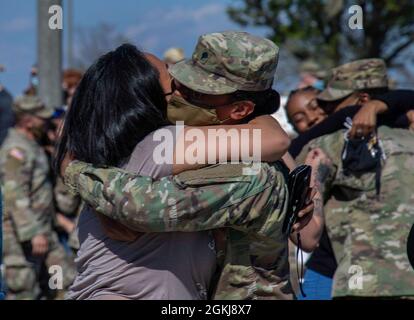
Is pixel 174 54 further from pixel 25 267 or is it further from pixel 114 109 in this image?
pixel 114 109

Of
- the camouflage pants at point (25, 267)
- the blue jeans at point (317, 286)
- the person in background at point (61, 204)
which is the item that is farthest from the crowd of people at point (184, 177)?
the person in background at point (61, 204)

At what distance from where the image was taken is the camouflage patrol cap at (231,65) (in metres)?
3.05

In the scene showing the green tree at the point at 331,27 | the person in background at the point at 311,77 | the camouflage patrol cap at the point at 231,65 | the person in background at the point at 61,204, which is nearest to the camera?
the camouflage patrol cap at the point at 231,65

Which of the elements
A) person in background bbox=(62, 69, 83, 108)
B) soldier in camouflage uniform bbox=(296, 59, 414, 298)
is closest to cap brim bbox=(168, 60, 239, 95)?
soldier in camouflage uniform bbox=(296, 59, 414, 298)

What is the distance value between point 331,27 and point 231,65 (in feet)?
66.4

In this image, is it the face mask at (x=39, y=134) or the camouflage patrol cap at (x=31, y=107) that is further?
the face mask at (x=39, y=134)

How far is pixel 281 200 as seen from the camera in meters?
3.10

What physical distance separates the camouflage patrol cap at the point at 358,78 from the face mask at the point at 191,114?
241 cm

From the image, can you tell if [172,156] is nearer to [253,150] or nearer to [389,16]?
[253,150]

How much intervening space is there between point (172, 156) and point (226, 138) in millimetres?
178

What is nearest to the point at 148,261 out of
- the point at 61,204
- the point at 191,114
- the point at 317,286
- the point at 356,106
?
the point at 191,114

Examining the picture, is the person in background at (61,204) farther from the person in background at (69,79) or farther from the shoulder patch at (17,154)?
the person in background at (69,79)

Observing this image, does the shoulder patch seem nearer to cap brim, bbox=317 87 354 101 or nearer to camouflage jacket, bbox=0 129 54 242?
camouflage jacket, bbox=0 129 54 242

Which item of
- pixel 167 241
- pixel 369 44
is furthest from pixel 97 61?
pixel 369 44
